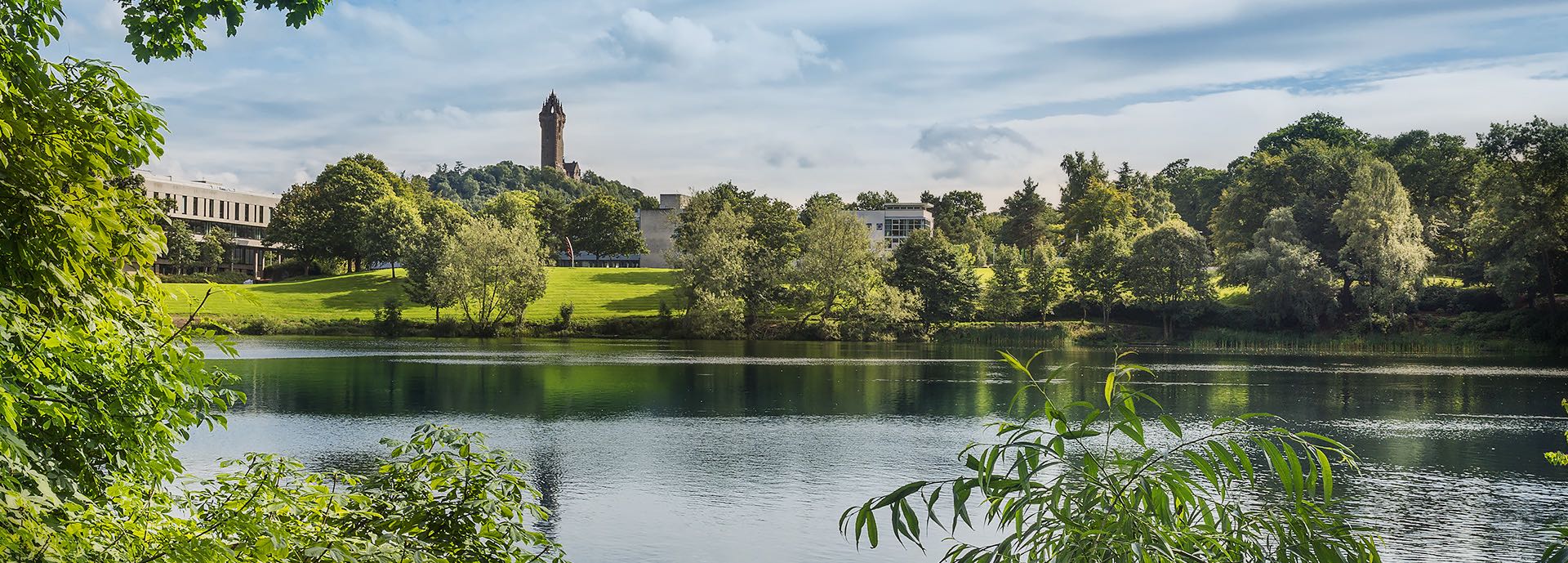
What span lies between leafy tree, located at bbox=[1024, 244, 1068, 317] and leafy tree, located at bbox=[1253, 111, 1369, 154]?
36.3 meters

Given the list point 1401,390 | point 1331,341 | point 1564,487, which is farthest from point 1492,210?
point 1564,487

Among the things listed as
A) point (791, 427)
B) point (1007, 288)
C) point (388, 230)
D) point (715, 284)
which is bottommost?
point (791, 427)

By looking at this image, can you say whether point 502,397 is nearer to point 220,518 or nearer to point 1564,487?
point 1564,487

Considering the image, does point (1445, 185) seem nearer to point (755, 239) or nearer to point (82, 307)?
point (755, 239)

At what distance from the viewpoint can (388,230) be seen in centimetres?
9544

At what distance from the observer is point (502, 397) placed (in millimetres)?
35719

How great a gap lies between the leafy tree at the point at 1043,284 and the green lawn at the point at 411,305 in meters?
25.5

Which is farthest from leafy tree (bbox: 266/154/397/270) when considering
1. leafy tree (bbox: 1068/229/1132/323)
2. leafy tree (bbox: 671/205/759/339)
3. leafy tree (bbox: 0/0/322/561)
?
leafy tree (bbox: 0/0/322/561)

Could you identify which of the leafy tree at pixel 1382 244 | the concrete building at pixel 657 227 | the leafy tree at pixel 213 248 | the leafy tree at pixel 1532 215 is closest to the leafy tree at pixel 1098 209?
the leafy tree at pixel 1382 244

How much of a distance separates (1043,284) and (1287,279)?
15.7 metres

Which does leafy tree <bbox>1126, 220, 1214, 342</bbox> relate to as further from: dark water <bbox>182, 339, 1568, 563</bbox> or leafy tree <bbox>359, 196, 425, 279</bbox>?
leafy tree <bbox>359, 196, 425, 279</bbox>

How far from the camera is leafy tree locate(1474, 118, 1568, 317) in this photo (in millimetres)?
65812

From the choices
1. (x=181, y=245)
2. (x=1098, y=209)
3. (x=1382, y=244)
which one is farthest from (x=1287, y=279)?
(x=181, y=245)

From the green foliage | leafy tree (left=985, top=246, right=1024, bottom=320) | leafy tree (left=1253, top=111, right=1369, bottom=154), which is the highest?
leafy tree (left=1253, top=111, right=1369, bottom=154)
